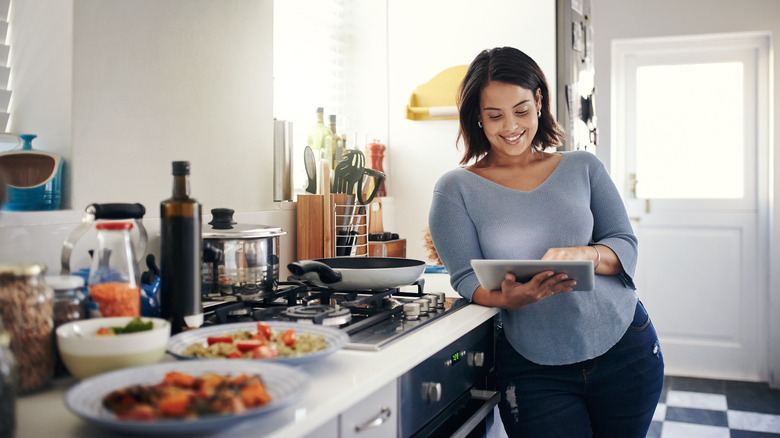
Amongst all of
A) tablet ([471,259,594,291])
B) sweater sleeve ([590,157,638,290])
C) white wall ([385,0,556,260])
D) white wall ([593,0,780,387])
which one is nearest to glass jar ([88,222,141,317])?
tablet ([471,259,594,291])

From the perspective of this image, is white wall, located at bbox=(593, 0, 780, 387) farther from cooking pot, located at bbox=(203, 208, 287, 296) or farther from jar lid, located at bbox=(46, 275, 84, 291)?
jar lid, located at bbox=(46, 275, 84, 291)

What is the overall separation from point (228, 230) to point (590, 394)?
34.6 inches

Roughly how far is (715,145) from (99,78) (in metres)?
3.62

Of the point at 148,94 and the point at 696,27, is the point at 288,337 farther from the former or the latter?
the point at 696,27

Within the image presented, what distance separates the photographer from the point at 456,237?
4.95 ft

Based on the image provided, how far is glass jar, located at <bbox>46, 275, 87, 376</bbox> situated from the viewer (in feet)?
2.86

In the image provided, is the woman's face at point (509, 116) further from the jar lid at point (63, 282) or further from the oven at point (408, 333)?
the jar lid at point (63, 282)

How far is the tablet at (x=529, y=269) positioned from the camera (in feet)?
3.93

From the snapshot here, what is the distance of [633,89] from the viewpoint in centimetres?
397

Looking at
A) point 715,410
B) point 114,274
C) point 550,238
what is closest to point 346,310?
point 114,274

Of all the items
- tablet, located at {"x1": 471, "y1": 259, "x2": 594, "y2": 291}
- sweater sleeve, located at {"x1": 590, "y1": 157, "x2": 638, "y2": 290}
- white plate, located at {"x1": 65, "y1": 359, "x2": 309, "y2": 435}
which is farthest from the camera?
sweater sleeve, located at {"x1": 590, "y1": 157, "x2": 638, "y2": 290}

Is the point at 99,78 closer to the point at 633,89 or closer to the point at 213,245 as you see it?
the point at 213,245

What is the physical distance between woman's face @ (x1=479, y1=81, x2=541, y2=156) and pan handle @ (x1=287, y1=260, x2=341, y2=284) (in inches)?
21.2

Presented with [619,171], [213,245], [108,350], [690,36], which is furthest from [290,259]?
[690,36]
